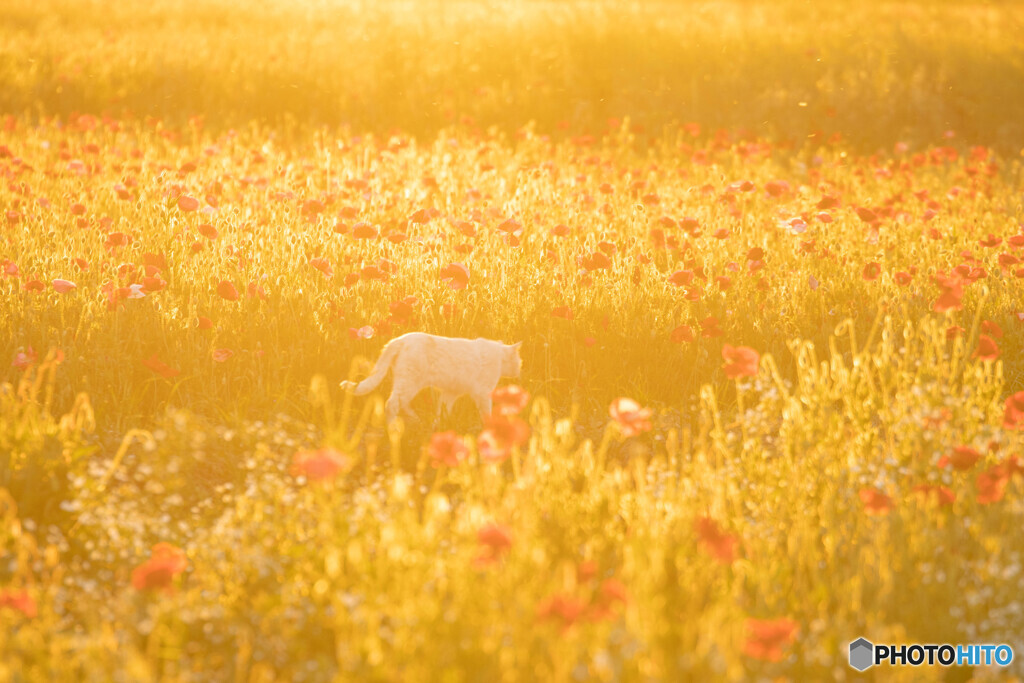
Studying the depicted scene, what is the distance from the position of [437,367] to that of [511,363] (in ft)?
1.10

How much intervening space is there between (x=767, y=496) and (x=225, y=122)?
7.83m

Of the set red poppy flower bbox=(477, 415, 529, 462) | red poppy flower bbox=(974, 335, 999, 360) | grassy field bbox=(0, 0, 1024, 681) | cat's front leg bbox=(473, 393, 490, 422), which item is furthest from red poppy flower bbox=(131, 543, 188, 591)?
red poppy flower bbox=(974, 335, 999, 360)

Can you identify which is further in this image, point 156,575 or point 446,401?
point 446,401

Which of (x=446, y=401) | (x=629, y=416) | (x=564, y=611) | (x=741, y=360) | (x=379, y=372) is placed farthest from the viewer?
(x=446, y=401)

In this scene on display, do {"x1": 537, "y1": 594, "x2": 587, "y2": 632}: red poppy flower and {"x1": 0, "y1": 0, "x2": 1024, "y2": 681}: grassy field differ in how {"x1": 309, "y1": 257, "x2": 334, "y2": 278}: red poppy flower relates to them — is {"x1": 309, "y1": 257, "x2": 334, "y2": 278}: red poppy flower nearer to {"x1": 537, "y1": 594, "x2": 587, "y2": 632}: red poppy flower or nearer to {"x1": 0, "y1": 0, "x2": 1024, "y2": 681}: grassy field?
{"x1": 0, "y1": 0, "x2": 1024, "y2": 681}: grassy field

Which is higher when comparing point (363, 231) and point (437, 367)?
point (363, 231)

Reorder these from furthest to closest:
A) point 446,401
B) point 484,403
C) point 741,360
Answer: point 446,401 → point 484,403 → point 741,360

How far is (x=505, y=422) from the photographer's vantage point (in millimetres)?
2059

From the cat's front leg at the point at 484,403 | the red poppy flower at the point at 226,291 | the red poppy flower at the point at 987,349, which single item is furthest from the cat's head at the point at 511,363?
the red poppy flower at the point at 987,349

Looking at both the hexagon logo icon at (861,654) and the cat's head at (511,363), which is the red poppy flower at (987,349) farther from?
the cat's head at (511,363)

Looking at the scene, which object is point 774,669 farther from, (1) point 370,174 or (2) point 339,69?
(2) point 339,69

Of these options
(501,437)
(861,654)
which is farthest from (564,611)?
(861,654)

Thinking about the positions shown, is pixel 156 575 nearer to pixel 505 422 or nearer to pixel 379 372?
pixel 505 422

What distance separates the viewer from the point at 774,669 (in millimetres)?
2004
